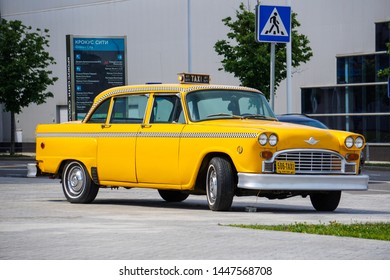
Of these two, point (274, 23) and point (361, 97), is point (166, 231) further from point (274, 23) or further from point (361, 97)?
point (361, 97)

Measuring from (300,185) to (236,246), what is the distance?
4885 mm

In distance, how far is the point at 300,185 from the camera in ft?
50.6

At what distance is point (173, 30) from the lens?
191 feet

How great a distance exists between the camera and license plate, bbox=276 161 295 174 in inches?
610

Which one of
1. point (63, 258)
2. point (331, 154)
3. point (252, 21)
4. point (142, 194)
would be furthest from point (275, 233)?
point (252, 21)

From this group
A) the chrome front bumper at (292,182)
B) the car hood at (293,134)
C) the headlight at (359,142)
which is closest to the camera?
the chrome front bumper at (292,182)

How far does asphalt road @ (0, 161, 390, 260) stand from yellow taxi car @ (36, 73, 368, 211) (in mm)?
389

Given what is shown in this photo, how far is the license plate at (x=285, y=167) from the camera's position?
15.5m

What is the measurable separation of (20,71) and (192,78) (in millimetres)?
40479

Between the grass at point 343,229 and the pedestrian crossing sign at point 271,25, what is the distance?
34.3 feet

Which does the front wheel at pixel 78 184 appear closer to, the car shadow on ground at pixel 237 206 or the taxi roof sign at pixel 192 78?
the car shadow on ground at pixel 237 206

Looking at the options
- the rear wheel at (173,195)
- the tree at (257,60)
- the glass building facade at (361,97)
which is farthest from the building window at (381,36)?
the rear wheel at (173,195)

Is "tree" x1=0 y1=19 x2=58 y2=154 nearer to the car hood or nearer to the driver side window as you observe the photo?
the driver side window
